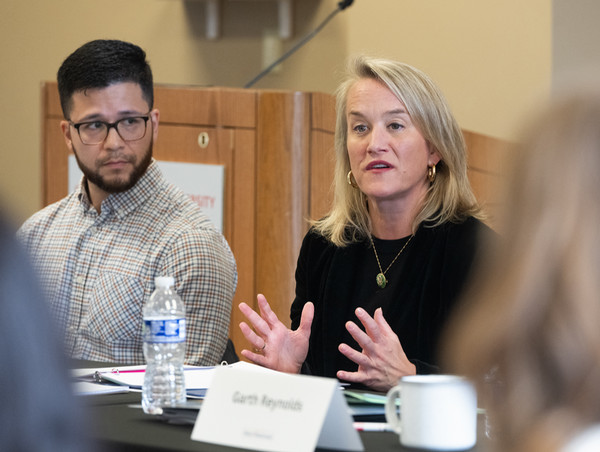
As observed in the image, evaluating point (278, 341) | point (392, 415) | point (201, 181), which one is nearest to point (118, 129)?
point (201, 181)

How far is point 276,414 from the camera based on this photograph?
1.38 metres

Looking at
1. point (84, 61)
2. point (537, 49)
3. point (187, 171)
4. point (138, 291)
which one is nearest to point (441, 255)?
point (138, 291)

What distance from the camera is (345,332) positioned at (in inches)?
96.0

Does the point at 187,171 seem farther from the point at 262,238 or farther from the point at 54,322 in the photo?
the point at 54,322

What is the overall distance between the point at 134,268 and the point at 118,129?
45 centimetres

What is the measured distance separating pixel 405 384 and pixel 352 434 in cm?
11

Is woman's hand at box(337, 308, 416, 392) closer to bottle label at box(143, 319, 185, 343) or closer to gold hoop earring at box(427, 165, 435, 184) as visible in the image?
bottle label at box(143, 319, 185, 343)

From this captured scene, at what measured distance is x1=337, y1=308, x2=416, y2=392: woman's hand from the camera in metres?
1.90

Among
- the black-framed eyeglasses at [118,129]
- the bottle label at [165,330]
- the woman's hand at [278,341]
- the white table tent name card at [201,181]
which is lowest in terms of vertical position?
the woman's hand at [278,341]

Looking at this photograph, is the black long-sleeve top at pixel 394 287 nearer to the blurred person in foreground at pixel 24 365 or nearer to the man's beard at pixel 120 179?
the man's beard at pixel 120 179

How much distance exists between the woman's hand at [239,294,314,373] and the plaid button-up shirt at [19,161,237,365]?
576mm

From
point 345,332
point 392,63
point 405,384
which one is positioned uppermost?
point 392,63

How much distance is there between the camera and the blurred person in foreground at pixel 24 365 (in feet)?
1.75

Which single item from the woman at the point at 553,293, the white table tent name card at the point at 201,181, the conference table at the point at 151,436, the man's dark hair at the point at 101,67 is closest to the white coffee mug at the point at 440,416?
the conference table at the point at 151,436
